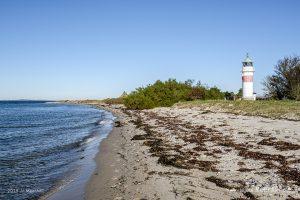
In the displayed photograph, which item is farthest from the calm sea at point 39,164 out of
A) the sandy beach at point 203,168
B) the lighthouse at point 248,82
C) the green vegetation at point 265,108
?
the lighthouse at point 248,82

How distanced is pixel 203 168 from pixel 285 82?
4265 centimetres

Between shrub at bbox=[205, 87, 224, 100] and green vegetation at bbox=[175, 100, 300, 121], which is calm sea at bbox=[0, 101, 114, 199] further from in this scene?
shrub at bbox=[205, 87, 224, 100]

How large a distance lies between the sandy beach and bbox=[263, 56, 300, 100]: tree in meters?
30.1

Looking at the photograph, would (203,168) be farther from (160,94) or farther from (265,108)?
(160,94)

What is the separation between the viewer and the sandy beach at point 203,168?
10.3 metres

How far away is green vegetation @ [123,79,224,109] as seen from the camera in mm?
68000

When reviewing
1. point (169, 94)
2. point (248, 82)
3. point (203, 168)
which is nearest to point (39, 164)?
point (203, 168)

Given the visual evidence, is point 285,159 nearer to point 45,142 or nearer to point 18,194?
point 18,194

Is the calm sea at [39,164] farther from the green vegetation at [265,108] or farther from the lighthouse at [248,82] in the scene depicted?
the lighthouse at [248,82]

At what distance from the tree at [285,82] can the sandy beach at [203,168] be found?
30121 millimetres

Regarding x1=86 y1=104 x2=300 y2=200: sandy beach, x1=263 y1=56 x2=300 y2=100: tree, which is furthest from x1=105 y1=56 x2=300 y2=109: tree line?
x1=86 y1=104 x2=300 y2=200: sandy beach

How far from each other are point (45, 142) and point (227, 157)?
14.8 metres

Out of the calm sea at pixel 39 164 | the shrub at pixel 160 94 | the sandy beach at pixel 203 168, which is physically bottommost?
the calm sea at pixel 39 164

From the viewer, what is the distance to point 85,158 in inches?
736
